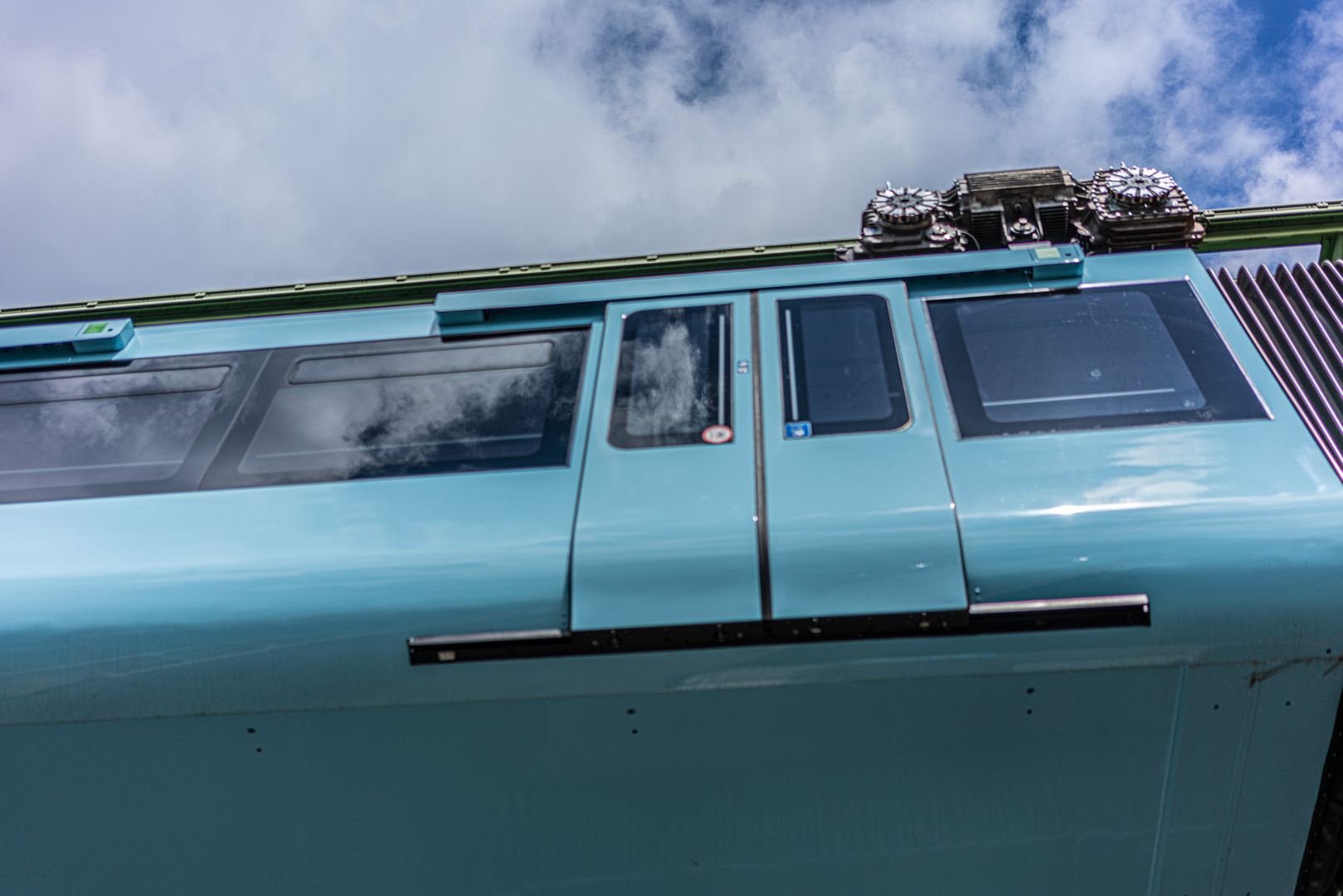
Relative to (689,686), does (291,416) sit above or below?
above

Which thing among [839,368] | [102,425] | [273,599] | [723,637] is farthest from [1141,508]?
[102,425]

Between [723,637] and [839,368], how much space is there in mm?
988

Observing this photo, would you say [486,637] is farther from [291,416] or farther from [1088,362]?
[1088,362]

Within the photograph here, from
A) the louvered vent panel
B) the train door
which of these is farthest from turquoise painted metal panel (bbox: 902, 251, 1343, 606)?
the louvered vent panel

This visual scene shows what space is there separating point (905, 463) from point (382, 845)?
1.81 metres

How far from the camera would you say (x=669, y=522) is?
7.98 feet

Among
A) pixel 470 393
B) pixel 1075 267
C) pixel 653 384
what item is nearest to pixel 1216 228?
pixel 1075 267

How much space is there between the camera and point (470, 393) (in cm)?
296

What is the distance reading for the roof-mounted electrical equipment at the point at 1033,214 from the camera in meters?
3.48

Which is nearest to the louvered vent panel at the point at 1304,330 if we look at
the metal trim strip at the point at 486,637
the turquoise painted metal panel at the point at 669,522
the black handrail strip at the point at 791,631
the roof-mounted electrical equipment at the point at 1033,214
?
the roof-mounted electrical equipment at the point at 1033,214

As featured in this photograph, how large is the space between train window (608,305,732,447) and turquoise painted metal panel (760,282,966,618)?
0.67 ft

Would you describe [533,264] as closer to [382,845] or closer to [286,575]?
[286,575]

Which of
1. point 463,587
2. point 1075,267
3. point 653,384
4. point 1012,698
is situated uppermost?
point 1075,267

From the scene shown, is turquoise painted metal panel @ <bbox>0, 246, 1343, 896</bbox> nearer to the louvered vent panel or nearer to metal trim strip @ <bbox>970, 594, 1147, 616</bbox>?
metal trim strip @ <bbox>970, 594, 1147, 616</bbox>
